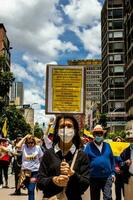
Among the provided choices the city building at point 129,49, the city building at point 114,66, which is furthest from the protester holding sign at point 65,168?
the city building at point 114,66

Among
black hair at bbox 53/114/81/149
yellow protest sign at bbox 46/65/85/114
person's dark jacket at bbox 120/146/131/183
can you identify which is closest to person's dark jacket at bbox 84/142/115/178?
person's dark jacket at bbox 120/146/131/183

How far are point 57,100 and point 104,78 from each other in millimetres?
127571

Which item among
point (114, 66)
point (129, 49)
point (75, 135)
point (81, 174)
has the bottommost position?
point (81, 174)

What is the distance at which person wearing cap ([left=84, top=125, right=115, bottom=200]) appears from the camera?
990 centimetres

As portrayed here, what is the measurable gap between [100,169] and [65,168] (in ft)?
17.1

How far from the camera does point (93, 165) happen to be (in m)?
10.1

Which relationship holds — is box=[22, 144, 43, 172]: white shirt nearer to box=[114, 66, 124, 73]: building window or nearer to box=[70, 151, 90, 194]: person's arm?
box=[70, 151, 90, 194]: person's arm

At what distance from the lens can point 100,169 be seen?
396 inches

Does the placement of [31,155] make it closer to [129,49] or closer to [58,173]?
[58,173]

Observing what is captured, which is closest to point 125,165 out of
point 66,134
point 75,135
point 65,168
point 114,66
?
point 75,135

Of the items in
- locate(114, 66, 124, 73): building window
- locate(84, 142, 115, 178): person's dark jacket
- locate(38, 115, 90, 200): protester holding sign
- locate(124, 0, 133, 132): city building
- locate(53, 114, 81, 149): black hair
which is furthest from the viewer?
locate(114, 66, 124, 73): building window

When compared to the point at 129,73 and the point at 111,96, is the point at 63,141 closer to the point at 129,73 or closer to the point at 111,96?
the point at 129,73

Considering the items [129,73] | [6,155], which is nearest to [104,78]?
[129,73]

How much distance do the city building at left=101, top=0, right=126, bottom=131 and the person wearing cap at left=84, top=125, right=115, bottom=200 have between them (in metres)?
111
